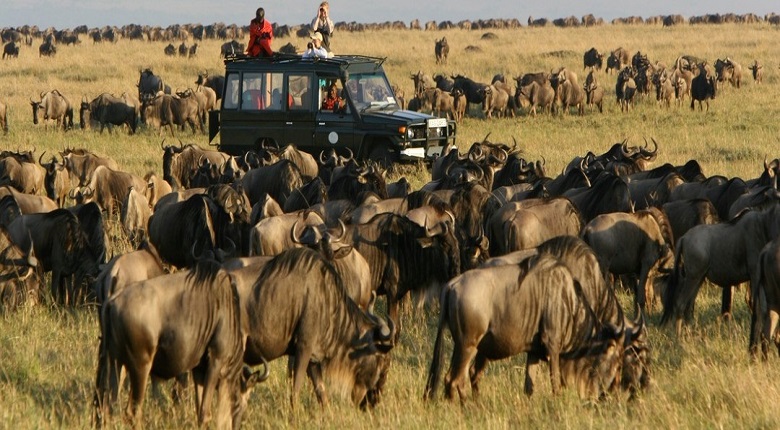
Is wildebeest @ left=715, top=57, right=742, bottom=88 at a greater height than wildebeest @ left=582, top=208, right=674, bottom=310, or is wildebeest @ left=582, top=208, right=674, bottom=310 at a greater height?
wildebeest @ left=715, top=57, right=742, bottom=88

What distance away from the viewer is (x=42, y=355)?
8.40m

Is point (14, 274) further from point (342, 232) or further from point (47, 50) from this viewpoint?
point (47, 50)

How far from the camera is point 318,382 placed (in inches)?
276

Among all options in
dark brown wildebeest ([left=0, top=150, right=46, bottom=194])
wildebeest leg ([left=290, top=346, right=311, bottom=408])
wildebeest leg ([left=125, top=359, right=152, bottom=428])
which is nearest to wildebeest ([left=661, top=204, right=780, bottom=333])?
wildebeest leg ([left=290, top=346, right=311, bottom=408])

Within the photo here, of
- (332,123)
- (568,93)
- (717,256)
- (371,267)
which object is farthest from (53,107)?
(717,256)

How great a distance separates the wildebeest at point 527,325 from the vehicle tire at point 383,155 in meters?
9.95

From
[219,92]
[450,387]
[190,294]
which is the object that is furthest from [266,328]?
[219,92]

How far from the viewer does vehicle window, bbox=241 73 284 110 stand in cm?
1736

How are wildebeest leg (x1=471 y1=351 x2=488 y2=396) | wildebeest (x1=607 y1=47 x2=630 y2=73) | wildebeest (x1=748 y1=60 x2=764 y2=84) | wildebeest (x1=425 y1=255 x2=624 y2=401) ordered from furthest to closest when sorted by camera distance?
wildebeest (x1=607 y1=47 x2=630 y2=73) → wildebeest (x1=748 y1=60 x2=764 y2=84) → wildebeest leg (x1=471 y1=351 x2=488 y2=396) → wildebeest (x1=425 y1=255 x2=624 y2=401)

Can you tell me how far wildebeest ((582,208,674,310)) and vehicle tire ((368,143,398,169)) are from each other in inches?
294

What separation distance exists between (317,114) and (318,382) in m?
10.4

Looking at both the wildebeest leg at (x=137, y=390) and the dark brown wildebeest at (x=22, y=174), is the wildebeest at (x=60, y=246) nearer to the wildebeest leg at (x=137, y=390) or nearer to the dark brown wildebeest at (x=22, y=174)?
the wildebeest leg at (x=137, y=390)

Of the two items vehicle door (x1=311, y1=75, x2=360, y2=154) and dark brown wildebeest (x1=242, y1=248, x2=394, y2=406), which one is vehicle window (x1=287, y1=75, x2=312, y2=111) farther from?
dark brown wildebeest (x1=242, y1=248, x2=394, y2=406)

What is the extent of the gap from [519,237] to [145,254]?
3345 mm
